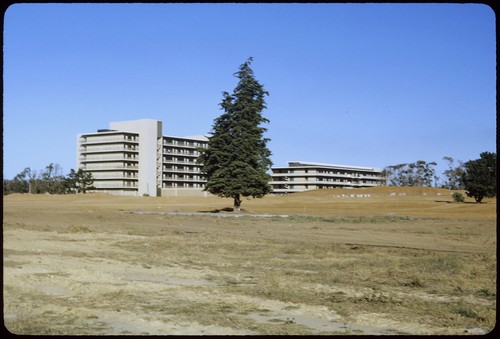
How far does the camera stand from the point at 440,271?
15016 millimetres

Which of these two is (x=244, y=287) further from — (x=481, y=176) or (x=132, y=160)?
(x=132, y=160)

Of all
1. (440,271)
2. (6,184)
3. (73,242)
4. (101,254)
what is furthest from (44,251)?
(6,184)

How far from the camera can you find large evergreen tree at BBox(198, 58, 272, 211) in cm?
4869

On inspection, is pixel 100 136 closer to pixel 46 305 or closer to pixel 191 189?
pixel 191 189

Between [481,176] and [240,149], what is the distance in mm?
36805

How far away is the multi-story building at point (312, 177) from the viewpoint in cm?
15138

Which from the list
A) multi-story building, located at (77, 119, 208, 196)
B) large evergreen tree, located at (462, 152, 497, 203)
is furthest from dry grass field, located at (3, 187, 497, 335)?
multi-story building, located at (77, 119, 208, 196)

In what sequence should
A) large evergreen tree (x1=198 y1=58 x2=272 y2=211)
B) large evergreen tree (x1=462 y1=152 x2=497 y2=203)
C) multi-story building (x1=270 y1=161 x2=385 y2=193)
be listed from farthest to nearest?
1. multi-story building (x1=270 y1=161 x2=385 y2=193)
2. large evergreen tree (x1=462 y1=152 x2=497 y2=203)
3. large evergreen tree (x1=198 y1=58 x2=272 y2=211)

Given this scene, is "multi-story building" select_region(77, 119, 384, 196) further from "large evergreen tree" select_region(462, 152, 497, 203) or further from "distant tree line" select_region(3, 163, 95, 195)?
"large evergreen tree" select_region(462, 152, 497, 203)

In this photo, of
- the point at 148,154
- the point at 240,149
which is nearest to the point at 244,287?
the point at 240,149

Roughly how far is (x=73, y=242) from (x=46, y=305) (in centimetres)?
1300

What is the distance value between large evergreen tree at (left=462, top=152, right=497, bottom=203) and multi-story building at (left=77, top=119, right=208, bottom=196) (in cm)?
6647

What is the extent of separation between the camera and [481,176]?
69250 millimetres

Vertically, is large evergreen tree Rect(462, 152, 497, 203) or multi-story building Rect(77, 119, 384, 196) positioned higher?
multi-story building Rect(77, 119, 384, 196)
